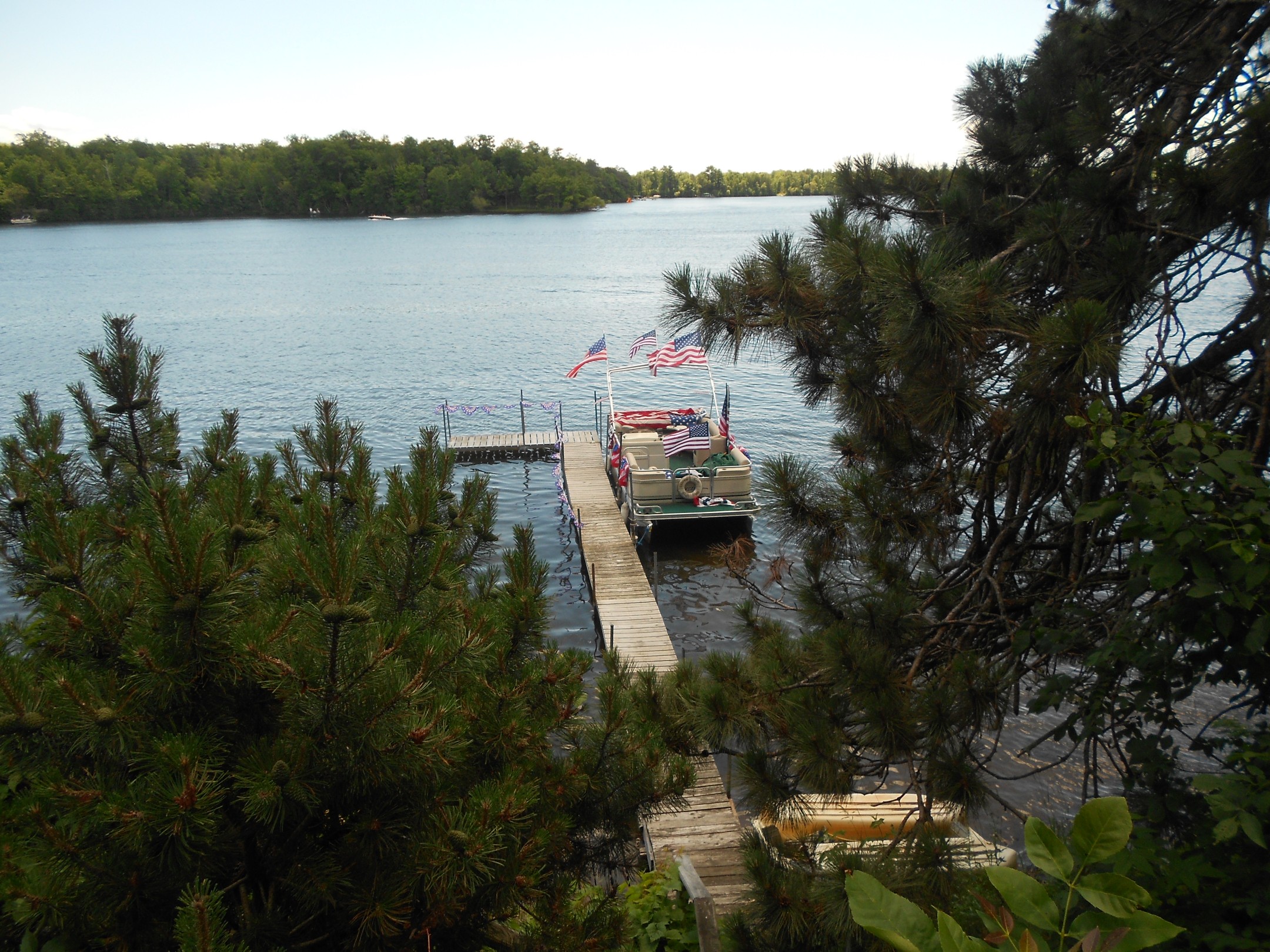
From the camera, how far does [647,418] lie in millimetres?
25172

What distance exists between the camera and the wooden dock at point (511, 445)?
91.0 ft

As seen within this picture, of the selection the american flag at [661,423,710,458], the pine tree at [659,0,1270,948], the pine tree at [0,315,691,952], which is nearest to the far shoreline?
the american flag at [661,423,710,458]

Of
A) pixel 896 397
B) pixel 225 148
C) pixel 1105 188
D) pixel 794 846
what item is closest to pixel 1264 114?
pixel 1105 188

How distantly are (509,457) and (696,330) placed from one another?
23.9 m

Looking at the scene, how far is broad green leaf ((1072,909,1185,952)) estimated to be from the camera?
4.40 ft

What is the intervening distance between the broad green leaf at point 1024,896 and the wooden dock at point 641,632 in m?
3.15

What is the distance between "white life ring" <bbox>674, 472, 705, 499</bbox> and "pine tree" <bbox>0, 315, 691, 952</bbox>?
16193 millimetres

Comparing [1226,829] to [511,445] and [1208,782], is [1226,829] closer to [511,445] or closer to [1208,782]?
[1208,782]

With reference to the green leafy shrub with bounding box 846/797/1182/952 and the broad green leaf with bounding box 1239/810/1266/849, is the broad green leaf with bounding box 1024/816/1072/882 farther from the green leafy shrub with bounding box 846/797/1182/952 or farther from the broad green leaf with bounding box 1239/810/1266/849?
the broad green leaf with bounding box 1239/810/1266/849

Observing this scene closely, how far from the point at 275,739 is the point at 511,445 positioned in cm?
2547

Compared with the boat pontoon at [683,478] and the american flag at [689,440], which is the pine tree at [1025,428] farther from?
the boat pontoon at [683,478]

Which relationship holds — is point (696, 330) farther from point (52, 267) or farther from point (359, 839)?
point (52, 267)

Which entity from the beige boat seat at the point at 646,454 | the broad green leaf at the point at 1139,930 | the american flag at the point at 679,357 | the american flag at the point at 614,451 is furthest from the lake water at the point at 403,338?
the american flag at the point at 679,357

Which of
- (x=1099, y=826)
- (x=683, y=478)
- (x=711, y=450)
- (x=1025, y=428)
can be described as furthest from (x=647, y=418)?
(x=1099, y=826)
